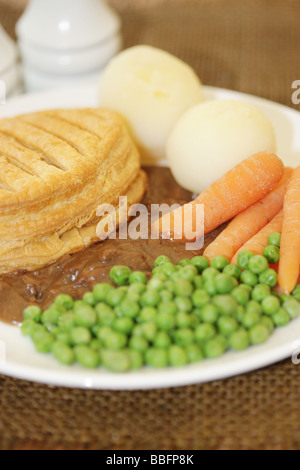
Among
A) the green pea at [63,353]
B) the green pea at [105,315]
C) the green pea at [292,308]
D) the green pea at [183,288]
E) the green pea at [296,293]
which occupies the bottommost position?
the green pea at [63,353]

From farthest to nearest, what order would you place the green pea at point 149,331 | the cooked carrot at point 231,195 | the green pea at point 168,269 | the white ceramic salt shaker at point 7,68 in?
the white ceramic salt shaker at point 7,68 → the cooked carrot at point 231,195 → the green pea at point 168,269 → the green pea at point 149,331

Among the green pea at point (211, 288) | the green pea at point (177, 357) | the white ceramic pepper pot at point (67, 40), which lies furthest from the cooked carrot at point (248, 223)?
the white ceramic pepper pot at point (67, 40)

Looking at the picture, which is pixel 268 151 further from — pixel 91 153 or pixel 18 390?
pixel 18 390

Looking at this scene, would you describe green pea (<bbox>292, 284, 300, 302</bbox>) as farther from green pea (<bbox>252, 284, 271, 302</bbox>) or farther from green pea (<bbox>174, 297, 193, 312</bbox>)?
green pea (<bbox>174, 297, 193, 312</bbox>)

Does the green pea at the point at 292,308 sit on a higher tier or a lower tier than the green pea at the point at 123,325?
lower

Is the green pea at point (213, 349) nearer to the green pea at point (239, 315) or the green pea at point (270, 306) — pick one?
the green pea at point (239, 315)

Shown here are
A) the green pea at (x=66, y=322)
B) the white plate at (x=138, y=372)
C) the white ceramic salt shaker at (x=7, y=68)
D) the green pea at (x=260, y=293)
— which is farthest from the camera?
the white ceramic salt shaker at (x=7, y=68)
